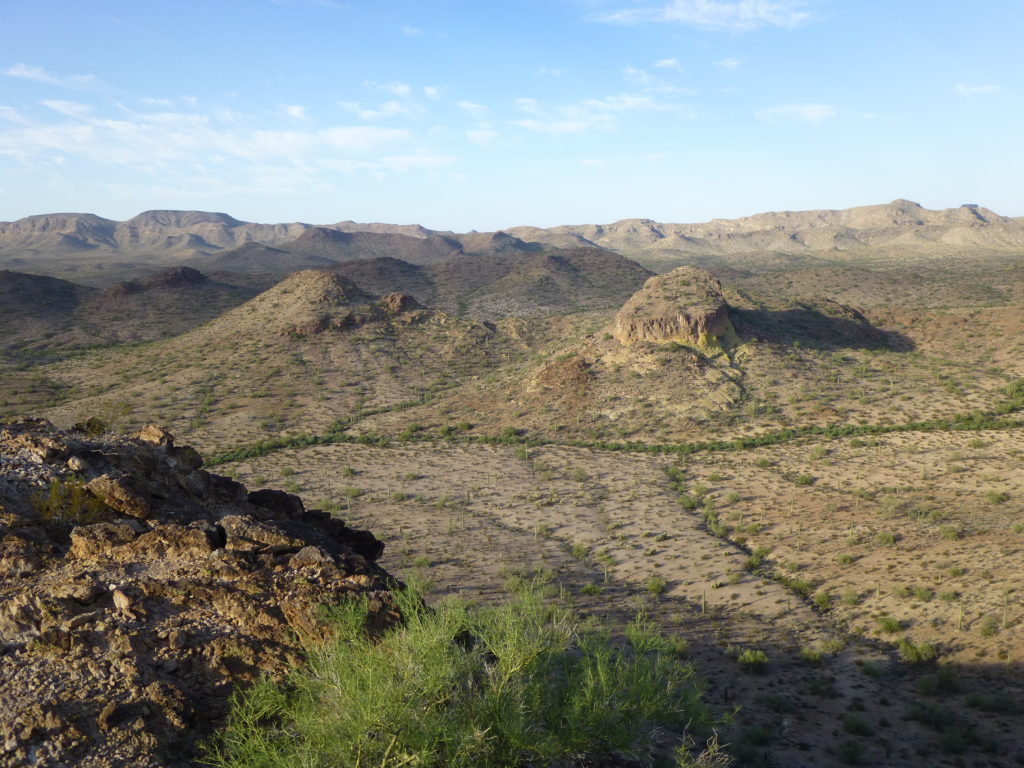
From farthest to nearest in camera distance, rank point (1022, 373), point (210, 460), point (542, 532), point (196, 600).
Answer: point (1022, 373) → point (210, 460) → point (542, 532) → point (196, 600)

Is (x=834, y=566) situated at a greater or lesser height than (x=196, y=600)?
lesser

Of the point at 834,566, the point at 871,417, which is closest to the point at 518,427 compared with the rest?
the point at 871,417

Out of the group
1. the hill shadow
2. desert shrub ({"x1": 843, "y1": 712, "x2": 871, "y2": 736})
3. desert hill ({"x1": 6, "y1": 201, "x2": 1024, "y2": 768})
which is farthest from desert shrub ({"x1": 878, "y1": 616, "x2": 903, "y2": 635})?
the hill shadow

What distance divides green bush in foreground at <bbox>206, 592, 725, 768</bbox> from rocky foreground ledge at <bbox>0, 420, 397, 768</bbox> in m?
0.54

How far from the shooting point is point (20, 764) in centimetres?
618

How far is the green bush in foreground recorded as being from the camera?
A: 642cm

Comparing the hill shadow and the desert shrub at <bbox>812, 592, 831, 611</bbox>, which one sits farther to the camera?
the hill shadow

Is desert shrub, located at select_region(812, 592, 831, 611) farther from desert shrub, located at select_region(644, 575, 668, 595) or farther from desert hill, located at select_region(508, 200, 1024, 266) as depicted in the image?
desert hill, located at select_region(508, 200, 1024, 266)

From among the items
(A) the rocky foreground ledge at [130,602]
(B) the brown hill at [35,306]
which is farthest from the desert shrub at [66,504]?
(B) the brown hill at [35,306]

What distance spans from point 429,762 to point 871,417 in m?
37.2

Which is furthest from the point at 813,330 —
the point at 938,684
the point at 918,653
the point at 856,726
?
the point at 856,726

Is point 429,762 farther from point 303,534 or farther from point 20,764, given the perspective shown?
point 303,534

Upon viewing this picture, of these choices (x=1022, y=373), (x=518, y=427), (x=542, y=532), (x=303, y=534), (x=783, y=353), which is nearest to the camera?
(x=303, y=534)

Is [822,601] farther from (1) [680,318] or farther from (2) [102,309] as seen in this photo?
(2) [102,309]
